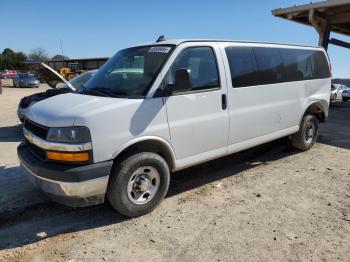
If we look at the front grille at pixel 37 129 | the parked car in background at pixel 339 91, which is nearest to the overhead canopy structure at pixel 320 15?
the parked car in background at pixel 339 91

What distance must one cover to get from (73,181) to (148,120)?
1.06 metres

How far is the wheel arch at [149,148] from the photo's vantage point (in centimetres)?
382

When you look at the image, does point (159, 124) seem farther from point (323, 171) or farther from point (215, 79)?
point (323, 171)

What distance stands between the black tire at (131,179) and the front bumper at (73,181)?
0.13m

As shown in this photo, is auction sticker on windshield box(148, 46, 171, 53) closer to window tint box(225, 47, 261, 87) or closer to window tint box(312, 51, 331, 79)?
window tint box(225, 47, 261, 87)

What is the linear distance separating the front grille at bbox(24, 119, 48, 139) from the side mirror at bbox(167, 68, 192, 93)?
58.1 inches

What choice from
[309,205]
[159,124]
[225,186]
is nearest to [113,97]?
[159,124]

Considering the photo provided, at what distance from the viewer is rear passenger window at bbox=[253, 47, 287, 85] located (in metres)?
5.37

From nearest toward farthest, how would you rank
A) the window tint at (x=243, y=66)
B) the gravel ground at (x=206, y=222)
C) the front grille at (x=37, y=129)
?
the gravel ground at (x=206, y=222)
the front grille at (x=37, y=129)
the window tint at (x=243, y=66)

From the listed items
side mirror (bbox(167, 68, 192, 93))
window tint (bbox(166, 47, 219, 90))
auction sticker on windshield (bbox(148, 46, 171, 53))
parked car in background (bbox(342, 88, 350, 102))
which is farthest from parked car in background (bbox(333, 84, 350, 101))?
side mirror (bbox(167, 68, 192, 93))

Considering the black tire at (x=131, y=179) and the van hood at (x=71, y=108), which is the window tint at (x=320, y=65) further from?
the van hood at (x=71, y=108)

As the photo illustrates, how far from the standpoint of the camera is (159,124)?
13.2 ft

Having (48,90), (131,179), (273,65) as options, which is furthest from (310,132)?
(48,90)

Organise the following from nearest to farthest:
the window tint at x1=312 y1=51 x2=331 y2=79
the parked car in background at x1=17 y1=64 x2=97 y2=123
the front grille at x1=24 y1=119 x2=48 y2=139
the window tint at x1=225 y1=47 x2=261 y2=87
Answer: the front grille at x1=24 y1=119 x2=48 y2=139
the window tint at x1=225 y1=47 x2=261 y2=87
the window tint at x1=312 y1=51 x2=331 y2=79
the parked car in background at x1=17 y1=64 x2=97 y2=123
